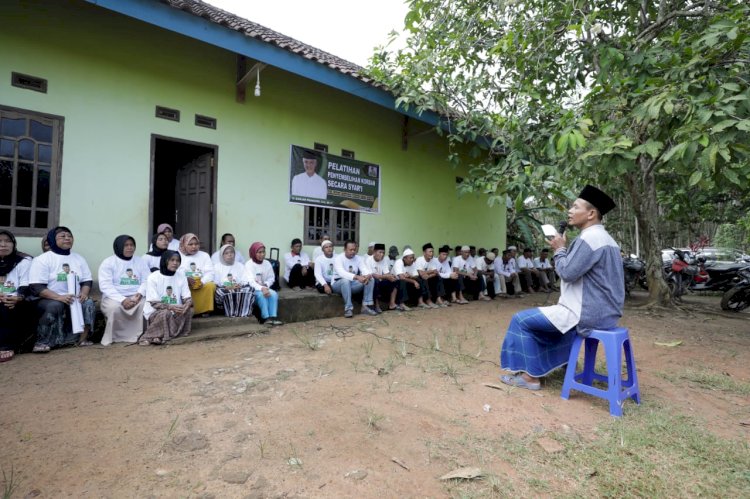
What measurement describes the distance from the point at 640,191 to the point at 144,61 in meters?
9.17

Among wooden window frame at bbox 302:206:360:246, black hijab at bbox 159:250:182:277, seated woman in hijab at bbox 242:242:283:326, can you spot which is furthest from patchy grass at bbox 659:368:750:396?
wooden window frame at bbox 302:206:360:246

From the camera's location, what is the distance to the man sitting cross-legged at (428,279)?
26.9ft

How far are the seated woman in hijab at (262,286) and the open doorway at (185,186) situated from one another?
0.90 m

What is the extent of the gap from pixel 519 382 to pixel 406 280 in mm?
4420

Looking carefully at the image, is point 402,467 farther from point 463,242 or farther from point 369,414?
point 463,242

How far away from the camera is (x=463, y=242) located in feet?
36.8

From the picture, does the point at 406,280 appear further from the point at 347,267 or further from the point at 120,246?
the point at 120,246

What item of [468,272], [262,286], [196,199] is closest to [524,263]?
[468,272]

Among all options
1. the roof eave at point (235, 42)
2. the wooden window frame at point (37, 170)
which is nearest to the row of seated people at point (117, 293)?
the wooden window frame at point (37, 170)

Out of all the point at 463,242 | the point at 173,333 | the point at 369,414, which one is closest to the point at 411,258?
the point at 463,242

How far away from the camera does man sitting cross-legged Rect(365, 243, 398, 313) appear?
7352 millimetres

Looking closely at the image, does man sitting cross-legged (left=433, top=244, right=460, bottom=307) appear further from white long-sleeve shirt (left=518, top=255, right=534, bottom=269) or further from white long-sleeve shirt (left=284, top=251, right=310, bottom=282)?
white long-sleeve shirt (left=518, top=255, right=534, bottom=269)

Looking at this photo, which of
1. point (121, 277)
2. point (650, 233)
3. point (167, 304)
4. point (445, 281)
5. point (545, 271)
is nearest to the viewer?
point (167, 304)

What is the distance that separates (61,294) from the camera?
444 centimetres
